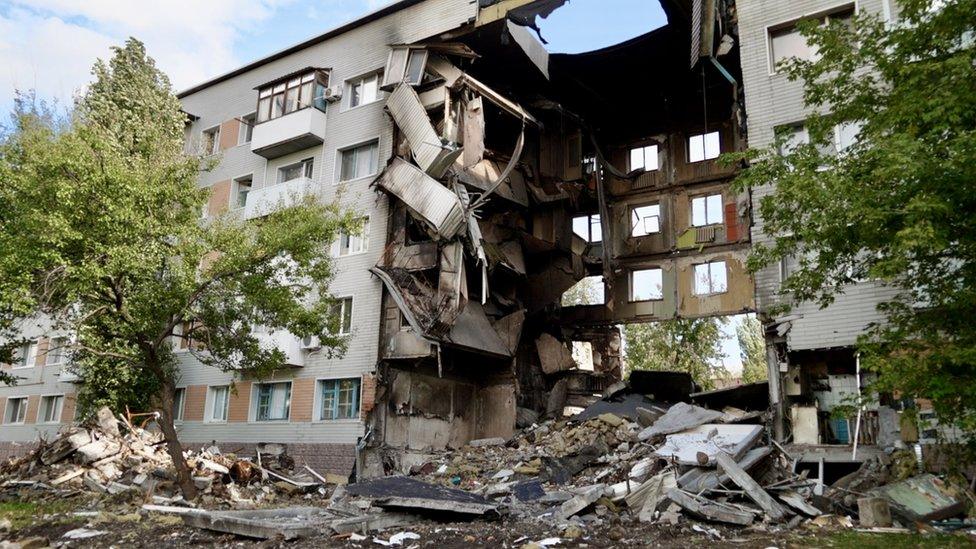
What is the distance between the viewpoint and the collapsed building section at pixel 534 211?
20.7m

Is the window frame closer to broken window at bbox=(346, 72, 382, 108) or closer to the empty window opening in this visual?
broken window at bbox=(346, 72, 382, 108)

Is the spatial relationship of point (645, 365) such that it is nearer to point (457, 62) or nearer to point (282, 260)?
point (457, 62)

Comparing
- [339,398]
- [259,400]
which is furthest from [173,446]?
[259,400]

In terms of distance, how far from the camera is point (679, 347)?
33.2 metres

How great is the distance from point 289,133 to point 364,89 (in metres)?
3.19

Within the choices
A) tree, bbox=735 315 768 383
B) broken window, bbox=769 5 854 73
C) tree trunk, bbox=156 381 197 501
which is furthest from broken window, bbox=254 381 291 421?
tree, bbox=735 315 768 383

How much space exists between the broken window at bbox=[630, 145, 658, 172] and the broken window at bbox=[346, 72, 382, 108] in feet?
32.0

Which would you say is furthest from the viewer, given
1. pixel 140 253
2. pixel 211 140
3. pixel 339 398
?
pixel 211 140

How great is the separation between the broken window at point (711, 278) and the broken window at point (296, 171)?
567 inches

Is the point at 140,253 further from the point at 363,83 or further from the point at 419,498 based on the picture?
the point at 363,83

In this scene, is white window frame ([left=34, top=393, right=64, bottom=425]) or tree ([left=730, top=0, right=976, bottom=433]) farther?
white window frame ([left=34, top=393, right=64, bottom=425])

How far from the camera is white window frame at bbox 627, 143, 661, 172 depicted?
25.2 m

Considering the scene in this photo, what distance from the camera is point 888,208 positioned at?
867 cm

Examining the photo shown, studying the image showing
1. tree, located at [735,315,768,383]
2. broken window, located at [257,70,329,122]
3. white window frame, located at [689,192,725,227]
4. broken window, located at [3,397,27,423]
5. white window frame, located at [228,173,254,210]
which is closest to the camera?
white window frame, located at [689,192,725,227]
